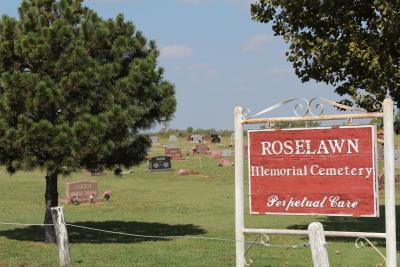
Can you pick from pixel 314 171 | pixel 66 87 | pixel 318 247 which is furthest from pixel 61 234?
pixel 318 247

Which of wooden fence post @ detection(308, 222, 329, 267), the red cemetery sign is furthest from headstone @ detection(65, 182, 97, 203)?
wooden fence post @ detection(308, 222, 329, 267)

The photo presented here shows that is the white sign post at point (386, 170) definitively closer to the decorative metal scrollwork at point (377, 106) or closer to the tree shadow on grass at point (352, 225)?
the decorative metal scrollwork at point (377, 106)

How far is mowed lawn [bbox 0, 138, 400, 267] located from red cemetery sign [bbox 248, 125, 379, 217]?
1.96m

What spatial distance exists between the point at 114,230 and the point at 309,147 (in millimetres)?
12323

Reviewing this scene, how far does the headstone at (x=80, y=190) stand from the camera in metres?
28.2

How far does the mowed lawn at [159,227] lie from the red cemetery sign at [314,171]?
6.43 ft

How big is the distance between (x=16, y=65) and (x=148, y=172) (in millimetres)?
31108

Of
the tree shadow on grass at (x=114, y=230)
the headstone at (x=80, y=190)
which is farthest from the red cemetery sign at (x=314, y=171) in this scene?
the headstone at (x=80, y=190)

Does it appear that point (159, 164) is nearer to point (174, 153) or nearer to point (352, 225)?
point (174, 153)

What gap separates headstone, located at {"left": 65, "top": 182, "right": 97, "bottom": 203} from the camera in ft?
92.4

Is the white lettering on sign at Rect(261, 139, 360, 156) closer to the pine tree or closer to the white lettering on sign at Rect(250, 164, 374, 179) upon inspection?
the white lettering on sign at Rect(250, 164, 374, 179)

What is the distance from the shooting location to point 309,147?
775 centimetres

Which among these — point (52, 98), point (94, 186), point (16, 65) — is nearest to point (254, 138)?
point (52, 98)

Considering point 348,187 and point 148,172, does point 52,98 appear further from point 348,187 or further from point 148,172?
point 148,172
